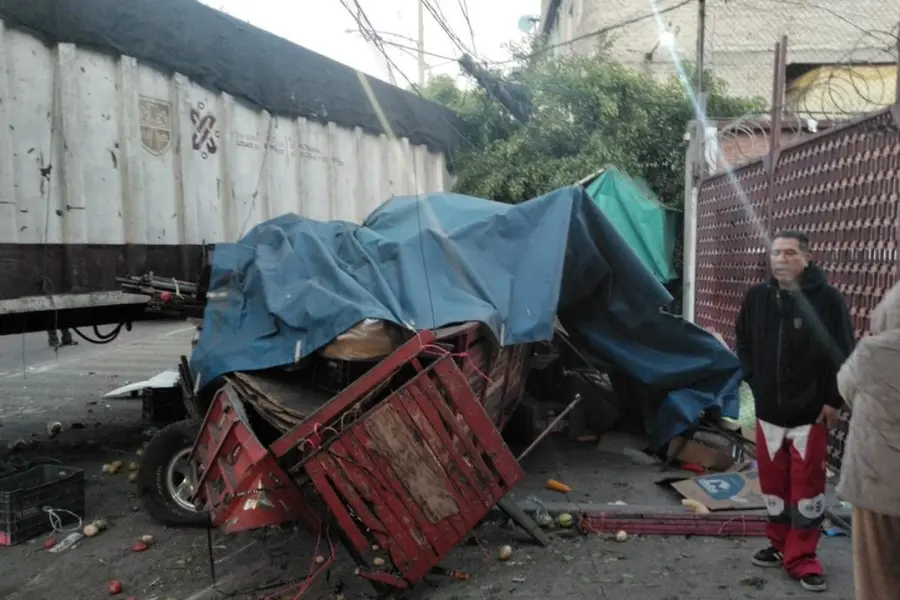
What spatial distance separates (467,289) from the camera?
14.1ft

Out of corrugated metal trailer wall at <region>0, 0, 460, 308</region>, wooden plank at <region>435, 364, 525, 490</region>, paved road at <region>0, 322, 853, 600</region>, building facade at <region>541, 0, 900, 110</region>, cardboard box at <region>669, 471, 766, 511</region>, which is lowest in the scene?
paved road at <region>0, 322, 853, 600</region>

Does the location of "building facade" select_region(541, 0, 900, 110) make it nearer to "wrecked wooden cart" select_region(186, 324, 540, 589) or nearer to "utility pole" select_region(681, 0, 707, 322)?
"utility pole" select_region(681, 0, 707, 322)

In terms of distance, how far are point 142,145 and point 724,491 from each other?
4533 mm

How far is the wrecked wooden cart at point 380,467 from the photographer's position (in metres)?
3.22

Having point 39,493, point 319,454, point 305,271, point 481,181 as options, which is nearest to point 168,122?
point 305,271

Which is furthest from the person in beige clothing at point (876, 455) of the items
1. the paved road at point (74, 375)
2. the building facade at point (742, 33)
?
the building facade at point (742, 33)

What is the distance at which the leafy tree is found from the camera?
34.4 ft

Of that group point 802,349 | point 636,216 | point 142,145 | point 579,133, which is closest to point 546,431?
point 802,349

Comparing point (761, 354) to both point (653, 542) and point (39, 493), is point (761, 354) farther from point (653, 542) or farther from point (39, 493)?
point (39, 493)

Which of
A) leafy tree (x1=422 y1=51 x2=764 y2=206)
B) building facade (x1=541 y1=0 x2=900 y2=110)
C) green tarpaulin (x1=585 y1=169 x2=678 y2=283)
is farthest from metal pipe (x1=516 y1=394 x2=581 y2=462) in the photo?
building facade (x1=541 y1=0 x2=900 y2=110)

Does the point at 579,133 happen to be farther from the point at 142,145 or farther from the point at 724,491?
the point at 142,145

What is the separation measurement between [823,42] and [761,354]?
13.7 m

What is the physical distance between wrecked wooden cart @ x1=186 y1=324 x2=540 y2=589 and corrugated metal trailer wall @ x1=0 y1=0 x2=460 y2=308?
1.66 meters

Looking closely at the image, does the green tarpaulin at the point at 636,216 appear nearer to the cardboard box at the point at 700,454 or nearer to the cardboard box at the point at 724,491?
the cardboard box at the point at 700,454
